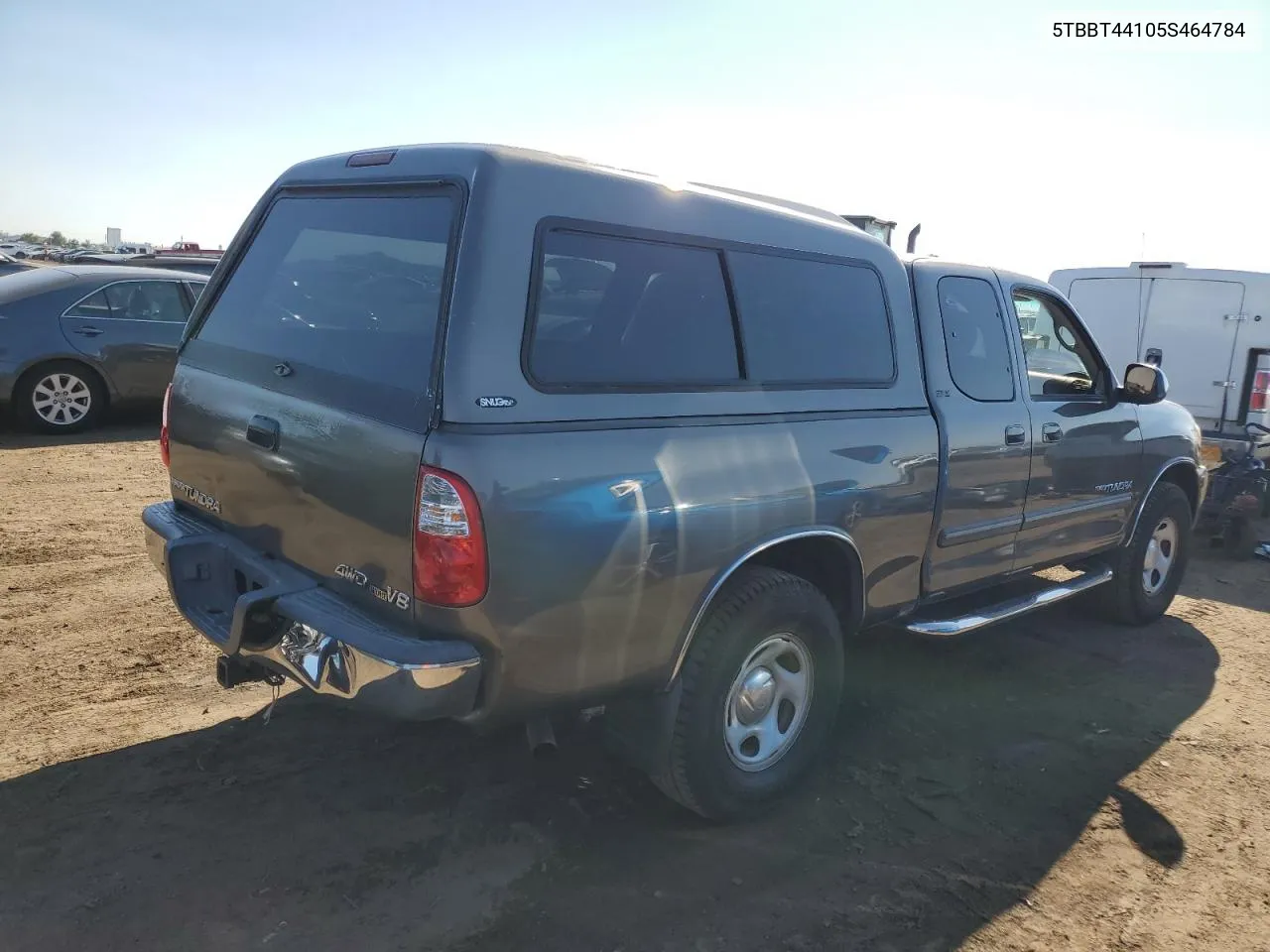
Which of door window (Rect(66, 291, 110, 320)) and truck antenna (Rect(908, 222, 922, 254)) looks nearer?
truck antenna (Rect(908, 222, 922, 254))

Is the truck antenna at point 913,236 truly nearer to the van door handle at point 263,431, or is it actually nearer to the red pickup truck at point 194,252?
the van door handle at point 263,431

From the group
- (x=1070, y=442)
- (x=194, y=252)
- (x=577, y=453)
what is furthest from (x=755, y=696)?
(x=194, y=252)

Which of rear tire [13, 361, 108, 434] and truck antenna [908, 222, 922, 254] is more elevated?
truck antenna [908, 222, 922, 254]

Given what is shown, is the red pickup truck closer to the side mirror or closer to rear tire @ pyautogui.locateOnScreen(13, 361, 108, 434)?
rear tire @ pyautogui.locateOnScreen(13, 361, 108, 434)

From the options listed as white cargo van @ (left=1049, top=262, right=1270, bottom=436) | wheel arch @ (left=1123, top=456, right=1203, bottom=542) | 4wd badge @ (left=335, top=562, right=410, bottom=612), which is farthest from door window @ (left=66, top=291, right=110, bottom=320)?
white cargo van @ (left=1049, top=262, right=1270, bottom=436)

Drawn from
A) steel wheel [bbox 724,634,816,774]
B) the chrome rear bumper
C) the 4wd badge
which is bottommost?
steel wheel [bbox 724,634,816,774]

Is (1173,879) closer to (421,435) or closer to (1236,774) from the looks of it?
(1236,774)

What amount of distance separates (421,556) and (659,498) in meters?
0.70

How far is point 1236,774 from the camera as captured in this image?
3.98 metres

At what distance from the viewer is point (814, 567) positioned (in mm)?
3625

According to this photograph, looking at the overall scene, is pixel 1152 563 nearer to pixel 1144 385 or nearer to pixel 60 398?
pixel 1144 385

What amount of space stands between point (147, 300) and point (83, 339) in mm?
736

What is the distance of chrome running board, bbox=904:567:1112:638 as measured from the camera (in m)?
4.05

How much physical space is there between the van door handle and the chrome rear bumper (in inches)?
15.4
